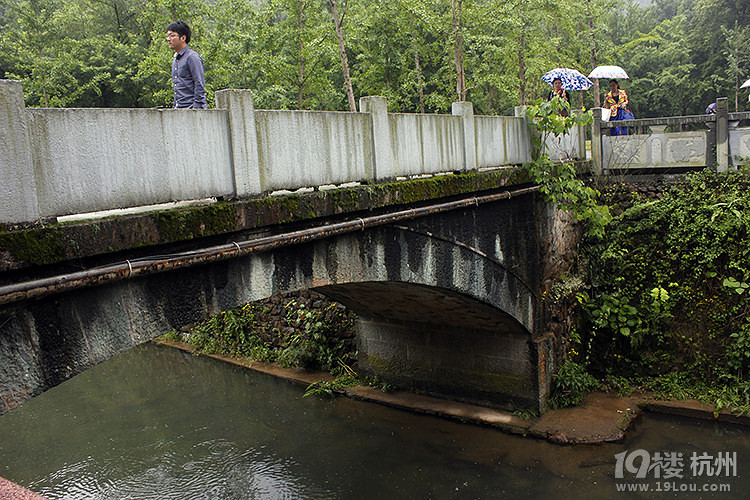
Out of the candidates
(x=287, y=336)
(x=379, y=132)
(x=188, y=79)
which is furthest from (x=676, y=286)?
(x=188, y=79)

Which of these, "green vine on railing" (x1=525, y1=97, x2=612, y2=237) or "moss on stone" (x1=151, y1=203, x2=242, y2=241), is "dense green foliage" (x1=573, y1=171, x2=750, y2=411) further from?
"moss on stone" (x1=151, y1=203, x2=242, y2=241)

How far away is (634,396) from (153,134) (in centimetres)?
812

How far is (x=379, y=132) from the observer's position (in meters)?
5.91

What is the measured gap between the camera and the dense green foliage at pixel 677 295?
9.12m

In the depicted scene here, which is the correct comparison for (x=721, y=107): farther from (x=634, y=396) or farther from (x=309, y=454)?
(x=309, y=454)

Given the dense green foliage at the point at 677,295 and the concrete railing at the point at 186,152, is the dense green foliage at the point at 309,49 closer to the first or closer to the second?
the dense green foliage at the point at 677,295

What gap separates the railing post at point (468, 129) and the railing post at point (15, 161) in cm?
489

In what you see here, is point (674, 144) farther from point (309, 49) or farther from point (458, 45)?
point (309, 49)

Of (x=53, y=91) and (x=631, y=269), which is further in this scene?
(x=53, y=91)

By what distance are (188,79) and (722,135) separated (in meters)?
8.55

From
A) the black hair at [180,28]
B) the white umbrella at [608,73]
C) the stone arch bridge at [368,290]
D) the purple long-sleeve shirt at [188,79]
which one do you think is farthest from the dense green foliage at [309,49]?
the purple long-sleeve shirt at [188,79]

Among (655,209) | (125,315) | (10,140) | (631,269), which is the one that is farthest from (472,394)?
(10,140)

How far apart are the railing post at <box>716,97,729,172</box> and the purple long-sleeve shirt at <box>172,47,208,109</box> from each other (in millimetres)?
8403

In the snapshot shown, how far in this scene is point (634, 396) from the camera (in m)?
9.43
